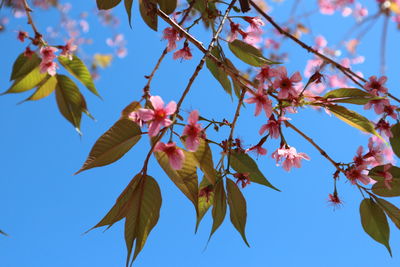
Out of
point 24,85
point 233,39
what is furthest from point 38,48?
point 233,39

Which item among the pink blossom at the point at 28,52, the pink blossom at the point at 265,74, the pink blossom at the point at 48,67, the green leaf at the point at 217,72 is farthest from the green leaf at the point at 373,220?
the pink blossom at the point at 28,52

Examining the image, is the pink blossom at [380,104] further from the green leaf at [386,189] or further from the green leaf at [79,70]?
the green leaf at [79,70]

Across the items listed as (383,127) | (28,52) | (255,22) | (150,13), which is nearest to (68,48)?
(28,52)

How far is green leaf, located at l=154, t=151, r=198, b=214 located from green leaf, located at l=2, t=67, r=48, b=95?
62 centimetres

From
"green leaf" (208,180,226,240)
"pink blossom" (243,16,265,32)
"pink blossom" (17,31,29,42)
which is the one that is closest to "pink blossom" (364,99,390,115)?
"pink blossom" (243,16,265,32)

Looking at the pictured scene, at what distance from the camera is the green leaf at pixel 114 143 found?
61 centimetres

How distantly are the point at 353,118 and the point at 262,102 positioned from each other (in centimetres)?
22

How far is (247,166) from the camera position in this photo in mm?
767

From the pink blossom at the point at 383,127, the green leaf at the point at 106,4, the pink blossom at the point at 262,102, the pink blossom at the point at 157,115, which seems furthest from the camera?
the pink blossom at the point at 383,127

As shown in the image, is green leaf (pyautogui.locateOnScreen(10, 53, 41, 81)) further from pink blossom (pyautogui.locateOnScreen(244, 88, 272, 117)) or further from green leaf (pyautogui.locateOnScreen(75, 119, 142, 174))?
pink blossom (pyautogui.locateOnScreen(244, 88, 272, 117))

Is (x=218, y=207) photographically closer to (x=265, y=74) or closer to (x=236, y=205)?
(x=236, y=205)

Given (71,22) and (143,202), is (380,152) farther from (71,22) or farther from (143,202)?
(71,22)

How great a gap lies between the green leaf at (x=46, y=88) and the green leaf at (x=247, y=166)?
24.2 inches

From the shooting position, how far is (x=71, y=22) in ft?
A: 15.8
